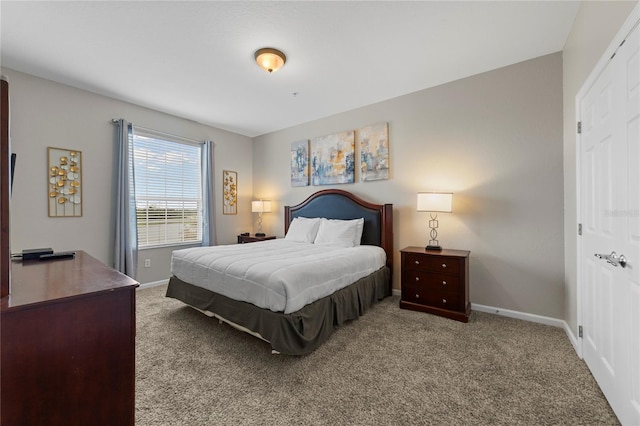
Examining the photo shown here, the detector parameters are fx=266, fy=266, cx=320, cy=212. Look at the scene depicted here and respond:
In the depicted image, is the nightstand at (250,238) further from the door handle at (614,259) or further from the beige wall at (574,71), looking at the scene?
the door handle at (614,259)

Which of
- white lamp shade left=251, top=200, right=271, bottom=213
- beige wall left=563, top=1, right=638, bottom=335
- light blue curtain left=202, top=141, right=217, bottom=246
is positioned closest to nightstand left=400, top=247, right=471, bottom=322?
beige wall left=563, top=1, right=638, bottom=335

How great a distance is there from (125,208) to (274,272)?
284 cm

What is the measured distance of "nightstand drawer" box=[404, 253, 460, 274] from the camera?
280 cm

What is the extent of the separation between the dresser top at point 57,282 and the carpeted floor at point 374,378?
2.89ft

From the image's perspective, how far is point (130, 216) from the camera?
3748 millimetres

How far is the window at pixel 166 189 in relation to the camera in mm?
4020

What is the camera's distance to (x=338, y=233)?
369cm

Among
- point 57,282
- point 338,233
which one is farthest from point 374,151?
point 57,282

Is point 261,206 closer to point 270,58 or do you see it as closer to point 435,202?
point 270,58

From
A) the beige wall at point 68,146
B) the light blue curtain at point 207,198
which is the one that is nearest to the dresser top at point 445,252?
the light blue curtain at point 207,198

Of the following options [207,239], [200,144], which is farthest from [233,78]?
[207,239]

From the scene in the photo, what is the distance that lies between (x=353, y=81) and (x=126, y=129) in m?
3.18

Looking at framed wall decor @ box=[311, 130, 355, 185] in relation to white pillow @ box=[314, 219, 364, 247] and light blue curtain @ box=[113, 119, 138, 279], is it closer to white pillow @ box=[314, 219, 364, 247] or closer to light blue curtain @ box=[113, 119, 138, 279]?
white pillow @ box=[314, 219, 364, 247]

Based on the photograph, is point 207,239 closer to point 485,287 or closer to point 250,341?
point 250,341
